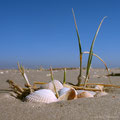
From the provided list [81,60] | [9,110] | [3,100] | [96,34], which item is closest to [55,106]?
[9,110]

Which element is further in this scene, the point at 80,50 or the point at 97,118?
the point at 80,50

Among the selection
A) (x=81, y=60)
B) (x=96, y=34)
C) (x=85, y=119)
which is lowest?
(x=85, y=119)

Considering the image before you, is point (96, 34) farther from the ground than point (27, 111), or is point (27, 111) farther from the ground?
point (96, 34)

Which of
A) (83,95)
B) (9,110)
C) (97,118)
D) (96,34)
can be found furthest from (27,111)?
(96,34)

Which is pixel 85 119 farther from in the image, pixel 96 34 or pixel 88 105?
pixel 96 34

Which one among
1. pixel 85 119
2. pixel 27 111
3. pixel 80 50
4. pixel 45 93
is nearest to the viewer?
pixel 85 119

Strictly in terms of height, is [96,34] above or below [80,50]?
above

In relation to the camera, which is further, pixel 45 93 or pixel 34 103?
pixel 45 93

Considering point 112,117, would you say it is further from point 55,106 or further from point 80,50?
point 80,50

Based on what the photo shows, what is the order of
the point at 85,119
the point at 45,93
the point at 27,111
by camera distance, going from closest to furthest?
the point at 85,119, the point at 27,111, the point at 45,93
